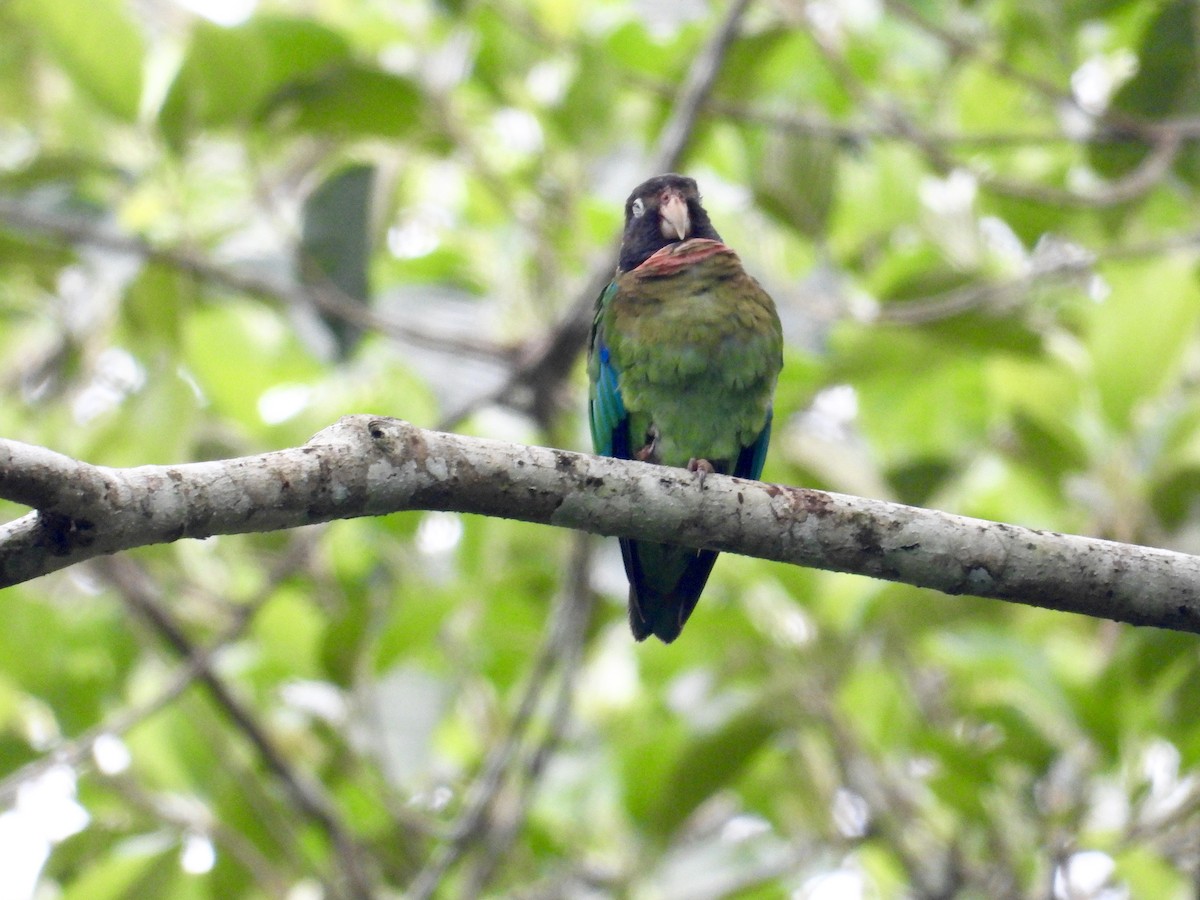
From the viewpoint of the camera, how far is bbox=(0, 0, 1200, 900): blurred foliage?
Answer: 4.52 m

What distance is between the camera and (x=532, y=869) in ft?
17.3

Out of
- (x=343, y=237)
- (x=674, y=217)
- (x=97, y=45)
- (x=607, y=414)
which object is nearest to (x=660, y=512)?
(x=607, y=414)

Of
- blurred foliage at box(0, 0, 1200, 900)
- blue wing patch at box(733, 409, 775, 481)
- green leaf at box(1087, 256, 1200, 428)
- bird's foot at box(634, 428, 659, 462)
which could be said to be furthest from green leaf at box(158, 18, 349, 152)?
green leaf at box(1087, 256, 1200, 428)

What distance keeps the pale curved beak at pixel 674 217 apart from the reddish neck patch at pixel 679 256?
14cm

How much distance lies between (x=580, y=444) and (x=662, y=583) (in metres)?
1.45

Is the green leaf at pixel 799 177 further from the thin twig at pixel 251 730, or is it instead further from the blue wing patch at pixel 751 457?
the thin twig at pixel 251 730

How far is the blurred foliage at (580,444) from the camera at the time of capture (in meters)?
4.52

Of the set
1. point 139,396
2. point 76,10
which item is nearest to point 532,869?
point 139,396

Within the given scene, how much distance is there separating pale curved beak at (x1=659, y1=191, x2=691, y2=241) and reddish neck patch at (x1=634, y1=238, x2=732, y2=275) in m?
0.14

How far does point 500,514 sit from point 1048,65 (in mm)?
3515

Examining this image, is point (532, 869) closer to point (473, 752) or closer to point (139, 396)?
point (473, 752)

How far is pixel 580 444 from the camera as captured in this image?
17.6 ft

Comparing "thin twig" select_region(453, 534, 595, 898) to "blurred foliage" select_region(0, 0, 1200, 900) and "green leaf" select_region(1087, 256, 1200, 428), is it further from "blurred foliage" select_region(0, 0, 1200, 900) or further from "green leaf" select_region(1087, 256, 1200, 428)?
"green leaf" select_region(1087, 256, 1200, 428)

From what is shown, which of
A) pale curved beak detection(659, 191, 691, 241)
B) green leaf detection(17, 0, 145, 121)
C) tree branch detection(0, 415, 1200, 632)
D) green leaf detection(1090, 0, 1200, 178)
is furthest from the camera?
green leaf detection(1090, 0, 1200, 178)
